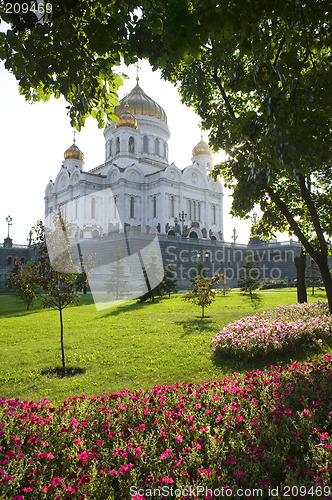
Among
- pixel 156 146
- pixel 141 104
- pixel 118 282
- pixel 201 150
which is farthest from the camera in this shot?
pixel 201 150

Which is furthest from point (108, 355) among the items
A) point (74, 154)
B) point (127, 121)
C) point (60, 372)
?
point (74, 154)

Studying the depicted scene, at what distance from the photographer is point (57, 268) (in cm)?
771

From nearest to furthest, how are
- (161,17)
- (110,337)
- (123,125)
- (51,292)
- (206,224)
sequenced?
1. (161,17)
2. (51,292)
3. (110,337)
4. (123,125)
5. (206,224)

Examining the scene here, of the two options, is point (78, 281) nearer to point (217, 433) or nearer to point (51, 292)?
point (51, 292)

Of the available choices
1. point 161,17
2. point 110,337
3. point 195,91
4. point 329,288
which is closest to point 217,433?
point 161,17

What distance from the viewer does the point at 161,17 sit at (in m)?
4.25

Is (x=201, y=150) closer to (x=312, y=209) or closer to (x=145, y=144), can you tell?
(x=145, y=144)

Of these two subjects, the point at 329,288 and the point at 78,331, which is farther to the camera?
the point at 78,331

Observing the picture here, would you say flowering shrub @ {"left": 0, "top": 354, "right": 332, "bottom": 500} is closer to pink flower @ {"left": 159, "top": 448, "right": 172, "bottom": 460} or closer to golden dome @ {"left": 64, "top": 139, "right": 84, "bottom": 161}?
pink flower @ {"left": 159, "top": 448, "right": 172, "bottom": 460}

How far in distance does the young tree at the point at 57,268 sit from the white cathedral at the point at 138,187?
36794 millimetres

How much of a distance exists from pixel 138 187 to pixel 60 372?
44.2m

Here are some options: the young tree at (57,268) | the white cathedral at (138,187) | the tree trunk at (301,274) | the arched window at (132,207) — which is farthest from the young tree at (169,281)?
the arched window at (132,207)

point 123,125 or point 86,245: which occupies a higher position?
point 123,125

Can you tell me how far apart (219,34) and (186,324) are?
10332 mm
